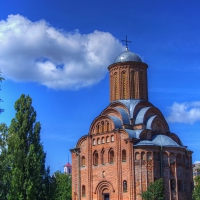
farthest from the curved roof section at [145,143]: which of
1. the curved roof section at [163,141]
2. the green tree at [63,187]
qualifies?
the green tree at [63,187]

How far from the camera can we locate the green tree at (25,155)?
31.5 m

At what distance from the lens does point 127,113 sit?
143ft

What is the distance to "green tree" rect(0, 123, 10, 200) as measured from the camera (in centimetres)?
2861

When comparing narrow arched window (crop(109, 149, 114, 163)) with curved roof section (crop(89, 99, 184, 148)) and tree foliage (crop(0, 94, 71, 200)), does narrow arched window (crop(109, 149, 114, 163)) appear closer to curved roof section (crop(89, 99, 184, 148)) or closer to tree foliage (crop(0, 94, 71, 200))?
curved roof section (crop(89, 99, 184, 148))

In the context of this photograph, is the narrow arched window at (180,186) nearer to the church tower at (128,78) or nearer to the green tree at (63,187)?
the church tower at (128,78)

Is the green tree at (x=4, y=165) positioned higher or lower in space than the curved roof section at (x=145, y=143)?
lower

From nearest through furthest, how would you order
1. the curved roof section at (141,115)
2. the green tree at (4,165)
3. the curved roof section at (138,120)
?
the green tree at (4,165) → the curved roof section at (138,120) → the curved roof section at (141,115)

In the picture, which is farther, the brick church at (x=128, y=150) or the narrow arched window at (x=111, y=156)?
the narrow arched window at (x=111, y=156)

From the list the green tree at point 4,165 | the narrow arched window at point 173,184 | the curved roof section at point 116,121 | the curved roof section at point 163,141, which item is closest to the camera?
the green tree at point 4,165

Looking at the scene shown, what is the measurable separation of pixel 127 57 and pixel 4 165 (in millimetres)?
21563

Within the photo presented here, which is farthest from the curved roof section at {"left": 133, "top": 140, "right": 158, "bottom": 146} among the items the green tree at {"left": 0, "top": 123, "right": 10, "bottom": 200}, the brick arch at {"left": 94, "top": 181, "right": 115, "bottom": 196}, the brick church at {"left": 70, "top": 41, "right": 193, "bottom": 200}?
the green tree at {"left": 0, "top": 123, "right": 10, "bottom": 200}

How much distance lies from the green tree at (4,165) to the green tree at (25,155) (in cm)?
42

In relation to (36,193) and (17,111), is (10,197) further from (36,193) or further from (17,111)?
(17,111)

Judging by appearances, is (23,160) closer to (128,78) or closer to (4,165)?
(4,165)
